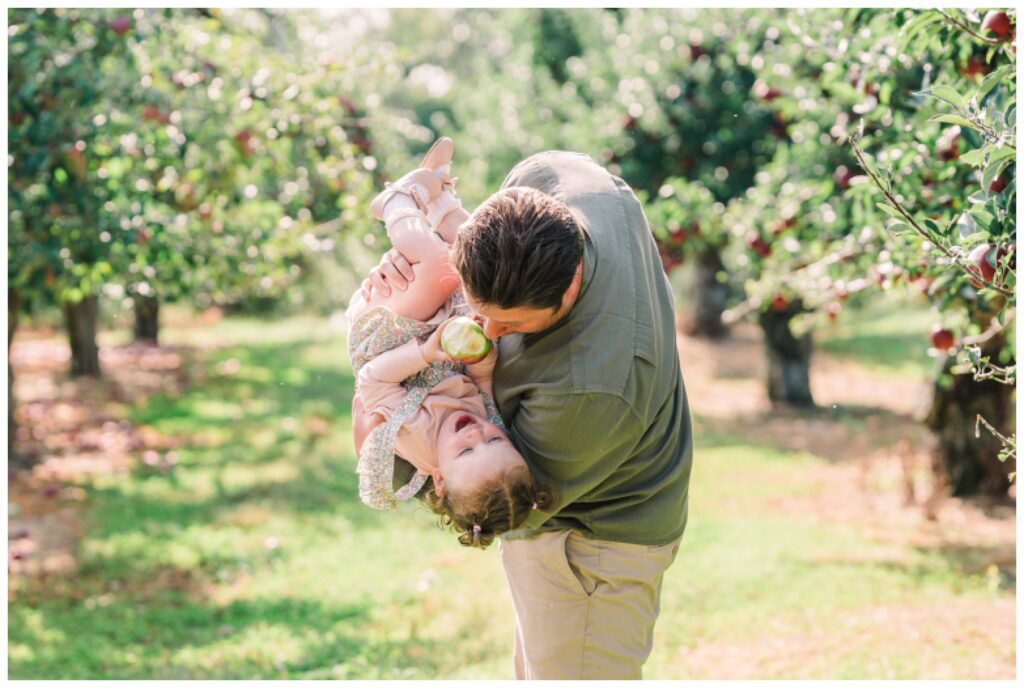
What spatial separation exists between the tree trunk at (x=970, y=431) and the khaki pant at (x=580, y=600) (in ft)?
16.2

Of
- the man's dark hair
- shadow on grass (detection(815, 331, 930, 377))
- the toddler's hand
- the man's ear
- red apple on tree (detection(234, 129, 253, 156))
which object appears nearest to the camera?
the man's dark hair

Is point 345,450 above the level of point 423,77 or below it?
below

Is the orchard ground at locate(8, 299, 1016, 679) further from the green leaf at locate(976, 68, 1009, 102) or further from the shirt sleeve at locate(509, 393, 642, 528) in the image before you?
the green leaf at locate(976, 68, 1009, 102)

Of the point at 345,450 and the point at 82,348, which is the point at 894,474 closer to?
the point at 345,450

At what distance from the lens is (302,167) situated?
309 inches

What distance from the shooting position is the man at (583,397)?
2461 mm

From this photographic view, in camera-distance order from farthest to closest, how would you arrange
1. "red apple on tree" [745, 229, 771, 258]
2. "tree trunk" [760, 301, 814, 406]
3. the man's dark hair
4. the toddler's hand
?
"tree trunk" [760, 301, 814, 406] < "red apple on tree" [745, 229, 771, 258] < the toddler's hand < the man's dark hair

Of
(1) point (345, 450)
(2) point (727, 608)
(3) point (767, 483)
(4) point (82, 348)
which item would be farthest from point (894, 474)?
(4) point (82, 348)

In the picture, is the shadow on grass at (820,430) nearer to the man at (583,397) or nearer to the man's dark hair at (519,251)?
the man at (583,397)

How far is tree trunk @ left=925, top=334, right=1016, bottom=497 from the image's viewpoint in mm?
7371

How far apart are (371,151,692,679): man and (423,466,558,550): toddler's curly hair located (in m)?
0.06

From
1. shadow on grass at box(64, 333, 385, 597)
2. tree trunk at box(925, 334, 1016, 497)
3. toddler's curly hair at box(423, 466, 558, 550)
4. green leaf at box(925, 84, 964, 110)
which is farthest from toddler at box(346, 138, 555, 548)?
tree trunk at box(925, 334, 1016, 497)

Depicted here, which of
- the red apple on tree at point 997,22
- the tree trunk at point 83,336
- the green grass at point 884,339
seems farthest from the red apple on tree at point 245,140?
the green grass at point 884,339

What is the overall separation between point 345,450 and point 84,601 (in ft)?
15.6
